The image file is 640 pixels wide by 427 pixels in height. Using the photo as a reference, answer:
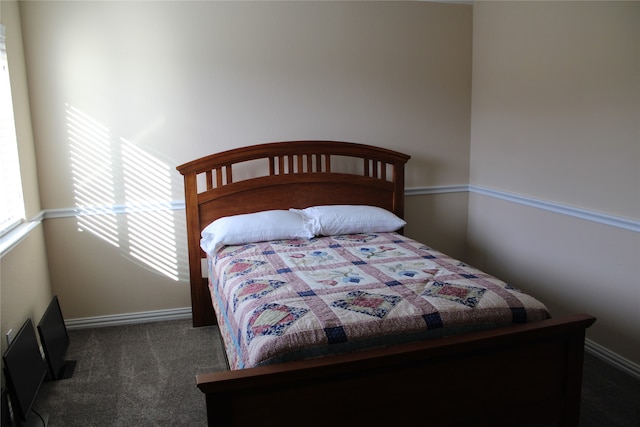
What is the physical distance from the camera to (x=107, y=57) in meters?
3.19

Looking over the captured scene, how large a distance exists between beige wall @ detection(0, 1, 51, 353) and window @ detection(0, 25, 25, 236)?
0.06 meters

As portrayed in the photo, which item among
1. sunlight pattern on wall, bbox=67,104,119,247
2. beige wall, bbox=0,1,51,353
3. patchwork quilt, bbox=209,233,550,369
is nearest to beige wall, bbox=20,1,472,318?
sunlight pattern on wall, bbox=67,104,119,247

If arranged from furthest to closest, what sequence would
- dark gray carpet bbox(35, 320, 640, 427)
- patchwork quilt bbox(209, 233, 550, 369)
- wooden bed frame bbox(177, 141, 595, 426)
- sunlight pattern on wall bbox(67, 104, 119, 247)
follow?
sunlight pattern on wall bbox(67, 104, 119, 247) < dark gray carpet bbox(35, 320, 640, 427) < patchwork quilt bbox(209, 233, 550, 369) < wooden bed frame bbox(177, 141, 595, 426)

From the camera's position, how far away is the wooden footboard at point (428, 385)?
1.64 meters

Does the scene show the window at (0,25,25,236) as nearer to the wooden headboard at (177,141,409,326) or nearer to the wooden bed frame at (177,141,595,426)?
the wooden headboard at (177,141,409,326)

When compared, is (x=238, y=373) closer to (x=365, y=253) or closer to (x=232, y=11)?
(x=365, y=253)

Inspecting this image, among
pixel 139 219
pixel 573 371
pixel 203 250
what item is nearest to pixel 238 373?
pixel 573 371

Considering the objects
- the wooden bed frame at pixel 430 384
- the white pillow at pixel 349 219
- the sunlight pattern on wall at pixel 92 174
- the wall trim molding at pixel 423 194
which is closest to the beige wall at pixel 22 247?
the wall trim molding at pixel 423 194

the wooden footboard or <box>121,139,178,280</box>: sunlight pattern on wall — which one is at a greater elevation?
<box>121,139,178,280</box>: sunlight pattern on wall

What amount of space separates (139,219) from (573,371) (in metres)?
2.64

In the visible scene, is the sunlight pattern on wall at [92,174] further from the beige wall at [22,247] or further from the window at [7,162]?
the window at [7,162]

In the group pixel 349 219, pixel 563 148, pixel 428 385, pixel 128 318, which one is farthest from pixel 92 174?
pixel 563 148

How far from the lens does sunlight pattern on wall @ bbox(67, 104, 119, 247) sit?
3201mm

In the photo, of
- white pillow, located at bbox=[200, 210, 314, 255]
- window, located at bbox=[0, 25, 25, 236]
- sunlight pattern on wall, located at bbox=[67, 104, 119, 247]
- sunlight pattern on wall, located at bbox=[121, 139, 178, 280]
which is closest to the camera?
window, located at bbox=[0, 25, 25, 236]
